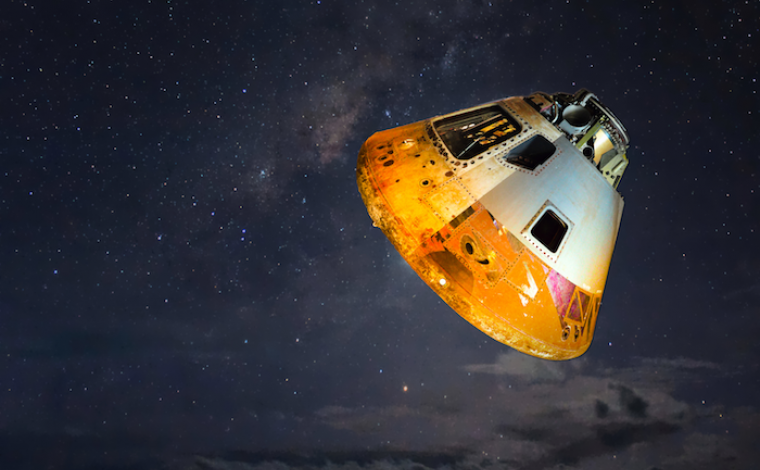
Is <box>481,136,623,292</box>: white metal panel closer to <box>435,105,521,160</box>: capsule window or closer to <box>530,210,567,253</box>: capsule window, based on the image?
<box>530,210,567,253</box>: capsule window

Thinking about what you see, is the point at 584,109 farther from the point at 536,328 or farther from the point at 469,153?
the point at 536,328

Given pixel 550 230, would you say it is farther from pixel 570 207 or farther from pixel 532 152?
pixel 532 152

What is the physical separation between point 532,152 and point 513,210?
0.85m

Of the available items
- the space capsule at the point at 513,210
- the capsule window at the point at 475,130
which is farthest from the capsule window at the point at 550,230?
the capsule window at the point at 475,130

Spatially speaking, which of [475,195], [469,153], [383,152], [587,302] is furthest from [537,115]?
[587,302]

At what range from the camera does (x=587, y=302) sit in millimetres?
4391

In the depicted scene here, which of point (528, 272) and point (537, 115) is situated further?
point (537, 115)

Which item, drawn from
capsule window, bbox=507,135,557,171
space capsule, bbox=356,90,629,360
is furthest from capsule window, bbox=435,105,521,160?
capsule window, bbox=507,135,557,171

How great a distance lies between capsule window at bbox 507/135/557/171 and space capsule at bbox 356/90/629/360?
10 millimetres

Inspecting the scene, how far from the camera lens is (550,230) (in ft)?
14.1

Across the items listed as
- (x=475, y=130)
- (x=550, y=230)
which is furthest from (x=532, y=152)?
(x=550, y=230)

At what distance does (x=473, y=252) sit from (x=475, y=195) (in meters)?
0.53

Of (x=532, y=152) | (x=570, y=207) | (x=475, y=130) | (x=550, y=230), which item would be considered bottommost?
(x=550, y=230)

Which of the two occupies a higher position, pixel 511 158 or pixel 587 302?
pixel 511 158
